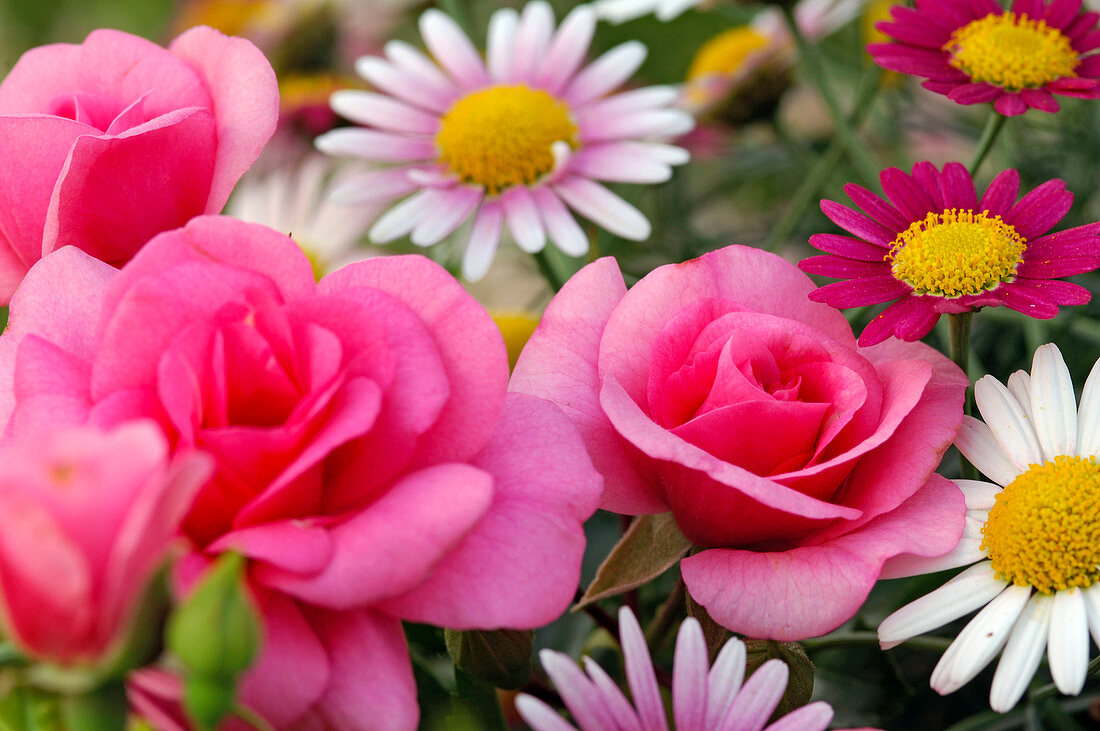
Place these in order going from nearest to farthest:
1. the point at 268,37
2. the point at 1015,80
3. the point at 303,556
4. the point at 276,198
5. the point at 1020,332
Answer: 1. the point at 303,556
2. the point at 1015,80
3. the point at 1020,332
4. the point at 276,198
5. the point at 268,37

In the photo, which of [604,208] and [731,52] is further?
[731,52]

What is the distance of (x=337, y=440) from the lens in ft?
0.59

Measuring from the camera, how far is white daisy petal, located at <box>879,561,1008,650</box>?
0.23 meters

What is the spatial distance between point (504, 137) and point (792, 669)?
0.86 ft

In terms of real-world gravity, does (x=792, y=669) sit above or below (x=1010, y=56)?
below

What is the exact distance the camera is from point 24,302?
0.76 ft

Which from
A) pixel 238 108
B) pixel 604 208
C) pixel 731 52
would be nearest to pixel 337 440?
pixel 238 108

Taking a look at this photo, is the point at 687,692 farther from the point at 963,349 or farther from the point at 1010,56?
the point at 1010,56

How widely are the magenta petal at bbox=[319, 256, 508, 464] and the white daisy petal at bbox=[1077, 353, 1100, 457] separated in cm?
15

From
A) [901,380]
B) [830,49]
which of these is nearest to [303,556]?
[901,380]

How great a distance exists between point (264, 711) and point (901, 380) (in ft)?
0.52

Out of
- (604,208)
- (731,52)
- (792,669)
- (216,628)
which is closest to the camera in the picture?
(216,628)

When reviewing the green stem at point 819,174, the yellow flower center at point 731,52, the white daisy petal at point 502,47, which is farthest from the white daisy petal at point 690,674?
the yellow flower center at point 731,52

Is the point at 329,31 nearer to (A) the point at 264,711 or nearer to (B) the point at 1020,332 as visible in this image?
(B) the point at 1020,332
